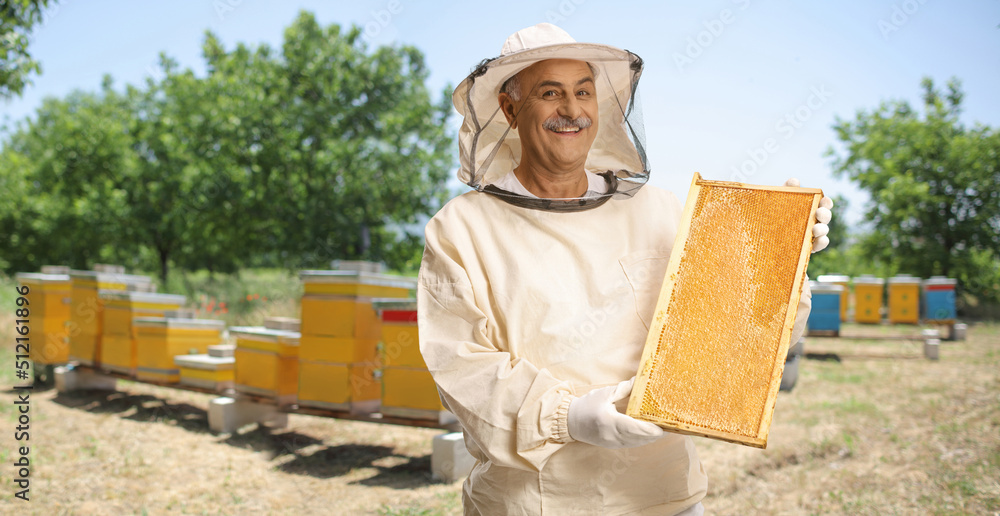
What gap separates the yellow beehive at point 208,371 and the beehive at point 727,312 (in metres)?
5.70

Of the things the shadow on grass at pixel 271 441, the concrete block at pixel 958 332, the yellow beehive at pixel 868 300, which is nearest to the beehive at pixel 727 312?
the shadow on grass at pixel 271 441

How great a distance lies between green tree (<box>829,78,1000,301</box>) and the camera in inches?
780

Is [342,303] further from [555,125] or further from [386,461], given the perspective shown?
[555,125]

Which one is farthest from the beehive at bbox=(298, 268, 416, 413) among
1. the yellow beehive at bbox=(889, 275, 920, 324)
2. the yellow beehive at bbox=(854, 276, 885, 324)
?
the yellow beehive at bbox=(889, 275, 920, 324)

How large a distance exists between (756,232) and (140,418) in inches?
304

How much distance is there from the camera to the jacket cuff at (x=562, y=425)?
159cm

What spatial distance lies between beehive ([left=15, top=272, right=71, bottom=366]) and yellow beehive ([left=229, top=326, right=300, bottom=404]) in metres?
3.99

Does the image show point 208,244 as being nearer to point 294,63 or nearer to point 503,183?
point 294,63

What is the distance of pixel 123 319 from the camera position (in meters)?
7.34

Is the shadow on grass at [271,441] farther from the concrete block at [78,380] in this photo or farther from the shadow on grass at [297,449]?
the concrete block at [78,380]

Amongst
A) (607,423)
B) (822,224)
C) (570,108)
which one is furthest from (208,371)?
(822,224)

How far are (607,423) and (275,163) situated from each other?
1907 centimetres

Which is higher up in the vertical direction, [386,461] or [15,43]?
[15,43]

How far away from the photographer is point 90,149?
2130 cm
